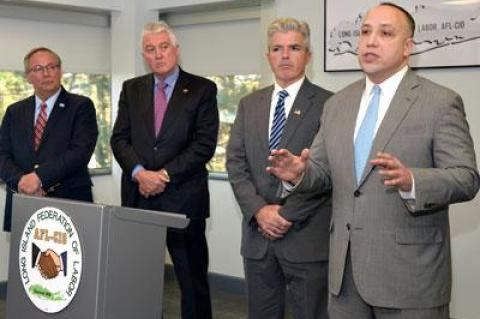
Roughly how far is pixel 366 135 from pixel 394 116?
4.4 inches

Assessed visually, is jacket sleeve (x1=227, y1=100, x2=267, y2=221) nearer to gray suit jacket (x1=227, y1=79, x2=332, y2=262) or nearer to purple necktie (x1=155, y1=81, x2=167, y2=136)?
gray suit jacket (x1=227, y1=79, x2=332, y2=262)

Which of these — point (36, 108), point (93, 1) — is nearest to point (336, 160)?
point (36, 108)

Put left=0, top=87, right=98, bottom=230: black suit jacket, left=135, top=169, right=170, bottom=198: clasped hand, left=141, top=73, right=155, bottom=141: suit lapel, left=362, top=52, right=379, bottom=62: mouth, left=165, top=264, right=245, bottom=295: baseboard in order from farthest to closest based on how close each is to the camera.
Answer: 1. left=165, top=264, right=245, bottom=295: baseboard
2. left=0, top=87, right=98, bottom=230: black suit jacket
3. left=141, top=73, right=155, bottom=141: suit lapel
4. left=135, top=169, right=170, bottom=198: clasped hand
5. left=362, top=52, right=379, bottom=62: mouth

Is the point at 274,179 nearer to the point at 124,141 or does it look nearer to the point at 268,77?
the point at 124,141

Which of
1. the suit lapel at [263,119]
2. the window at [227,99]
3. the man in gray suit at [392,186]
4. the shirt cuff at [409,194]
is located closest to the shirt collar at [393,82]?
the man in gray suit at [392,186]

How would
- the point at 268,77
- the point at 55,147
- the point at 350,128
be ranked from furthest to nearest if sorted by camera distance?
the point at 268,77 < the point at 55,147 < the point at 350,128

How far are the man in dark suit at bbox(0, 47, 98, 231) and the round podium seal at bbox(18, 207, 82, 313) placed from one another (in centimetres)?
165

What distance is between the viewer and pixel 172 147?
3.05m

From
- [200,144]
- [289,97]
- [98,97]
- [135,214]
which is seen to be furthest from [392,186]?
[98,97]

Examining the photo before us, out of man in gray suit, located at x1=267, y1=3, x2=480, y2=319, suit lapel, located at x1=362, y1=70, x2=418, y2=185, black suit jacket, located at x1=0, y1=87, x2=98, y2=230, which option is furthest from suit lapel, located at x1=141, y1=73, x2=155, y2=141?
suit lapel, located at x1=362, y1=70, x2=418, y2=185

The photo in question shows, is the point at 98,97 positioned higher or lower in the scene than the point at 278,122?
higher

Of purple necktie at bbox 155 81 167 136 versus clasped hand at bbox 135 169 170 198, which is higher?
purple necktie at bbox 155 81 167 136

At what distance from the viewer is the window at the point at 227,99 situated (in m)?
4.61

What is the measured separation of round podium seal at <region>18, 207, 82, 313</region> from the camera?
1521mm
